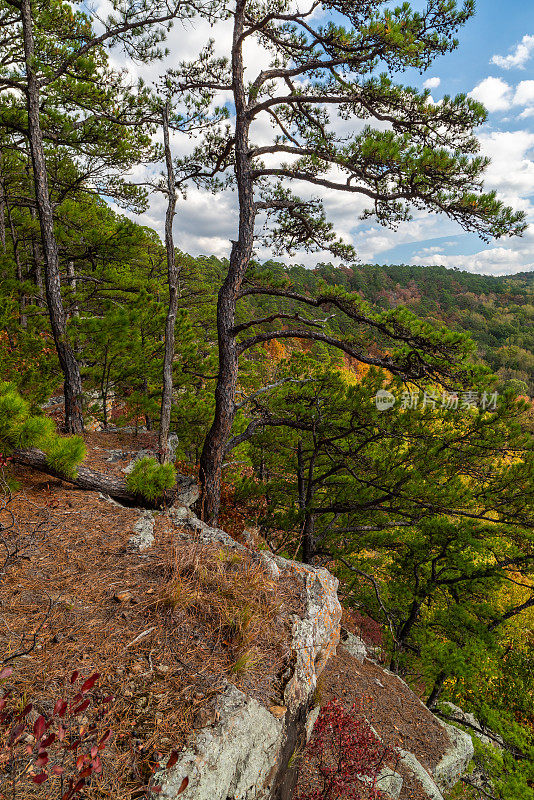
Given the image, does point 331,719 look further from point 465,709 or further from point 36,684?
point 465,709

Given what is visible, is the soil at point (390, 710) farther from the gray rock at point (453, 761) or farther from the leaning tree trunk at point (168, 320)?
the leaning tree trunk at point (168, 320)

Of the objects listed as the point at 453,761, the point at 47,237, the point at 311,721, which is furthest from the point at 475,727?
the point at 47,237

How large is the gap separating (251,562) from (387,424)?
3671 mm

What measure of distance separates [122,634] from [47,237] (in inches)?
217

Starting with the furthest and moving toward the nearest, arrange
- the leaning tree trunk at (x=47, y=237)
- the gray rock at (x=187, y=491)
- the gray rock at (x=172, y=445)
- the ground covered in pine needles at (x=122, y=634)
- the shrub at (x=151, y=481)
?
the gray rock at (x=172, y=445), the gray rock at (x=187, y=491), the leaning tree trunk at (x=47, y=237), the shrub at (x=151, y=481), the ground covered in pine needles at (x=122, y=634)

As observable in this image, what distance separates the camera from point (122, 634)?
2.31 meters

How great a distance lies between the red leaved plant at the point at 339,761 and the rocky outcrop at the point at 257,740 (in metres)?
0.35

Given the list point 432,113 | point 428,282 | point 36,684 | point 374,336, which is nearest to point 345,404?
point 374,336

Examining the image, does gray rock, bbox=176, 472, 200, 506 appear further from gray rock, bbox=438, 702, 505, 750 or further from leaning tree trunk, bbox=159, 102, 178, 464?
gray rock, bbox=438, 702, 505, 750

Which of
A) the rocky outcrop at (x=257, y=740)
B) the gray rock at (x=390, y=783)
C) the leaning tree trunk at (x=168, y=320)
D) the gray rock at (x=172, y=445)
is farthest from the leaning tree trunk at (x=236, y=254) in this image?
the gray rock at (x=390, y=783)

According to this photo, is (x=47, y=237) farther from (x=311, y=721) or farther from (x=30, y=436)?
(x=311, y=721)

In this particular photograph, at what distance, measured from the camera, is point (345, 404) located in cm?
612

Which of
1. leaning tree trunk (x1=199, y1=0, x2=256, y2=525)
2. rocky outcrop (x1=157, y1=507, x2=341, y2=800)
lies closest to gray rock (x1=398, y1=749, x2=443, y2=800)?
rocky outcrop (x1=157, y1=507, x2=341, y2=800)

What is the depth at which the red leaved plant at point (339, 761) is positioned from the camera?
3199mm
